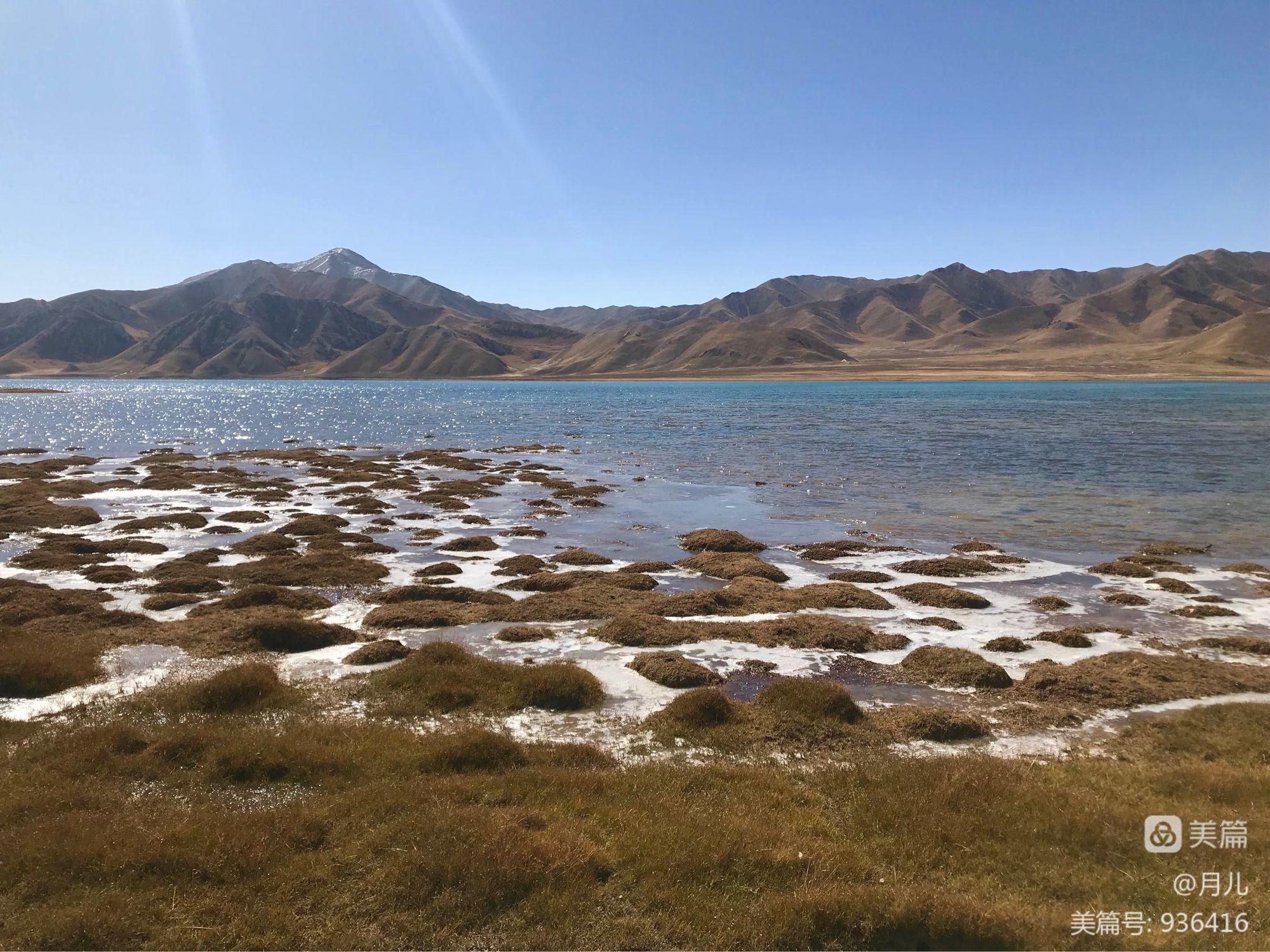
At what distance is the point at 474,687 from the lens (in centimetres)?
1678

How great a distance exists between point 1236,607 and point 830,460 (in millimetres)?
44243

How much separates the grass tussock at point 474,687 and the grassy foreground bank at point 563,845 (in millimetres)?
2154

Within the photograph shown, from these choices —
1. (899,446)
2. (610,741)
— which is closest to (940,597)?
(610,741)

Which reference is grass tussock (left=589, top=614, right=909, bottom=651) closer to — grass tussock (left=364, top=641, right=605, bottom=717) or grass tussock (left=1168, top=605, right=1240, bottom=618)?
grass tussock (left=364, top=641, right=605, bottom=717)

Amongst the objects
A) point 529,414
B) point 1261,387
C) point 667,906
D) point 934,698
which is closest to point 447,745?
point 667,906

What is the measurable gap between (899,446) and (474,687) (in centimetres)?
6906

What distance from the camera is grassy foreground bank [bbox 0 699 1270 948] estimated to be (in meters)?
8.43

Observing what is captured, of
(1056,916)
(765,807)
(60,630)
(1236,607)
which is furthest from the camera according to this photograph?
(1236,607)

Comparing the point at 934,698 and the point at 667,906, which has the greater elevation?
the point at 667,906

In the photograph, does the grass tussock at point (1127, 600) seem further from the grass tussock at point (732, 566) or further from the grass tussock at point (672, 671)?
the grass tussock at point (672, 671)

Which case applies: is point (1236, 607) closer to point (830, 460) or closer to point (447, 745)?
point (447, 745)

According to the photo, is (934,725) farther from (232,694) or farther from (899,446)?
(899,446)

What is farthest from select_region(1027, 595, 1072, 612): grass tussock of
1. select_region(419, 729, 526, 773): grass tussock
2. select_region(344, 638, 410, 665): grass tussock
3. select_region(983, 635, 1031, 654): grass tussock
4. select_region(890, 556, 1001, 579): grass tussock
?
select_region(344, 638, 410, 665): grass tussock

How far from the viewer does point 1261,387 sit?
197 metres
